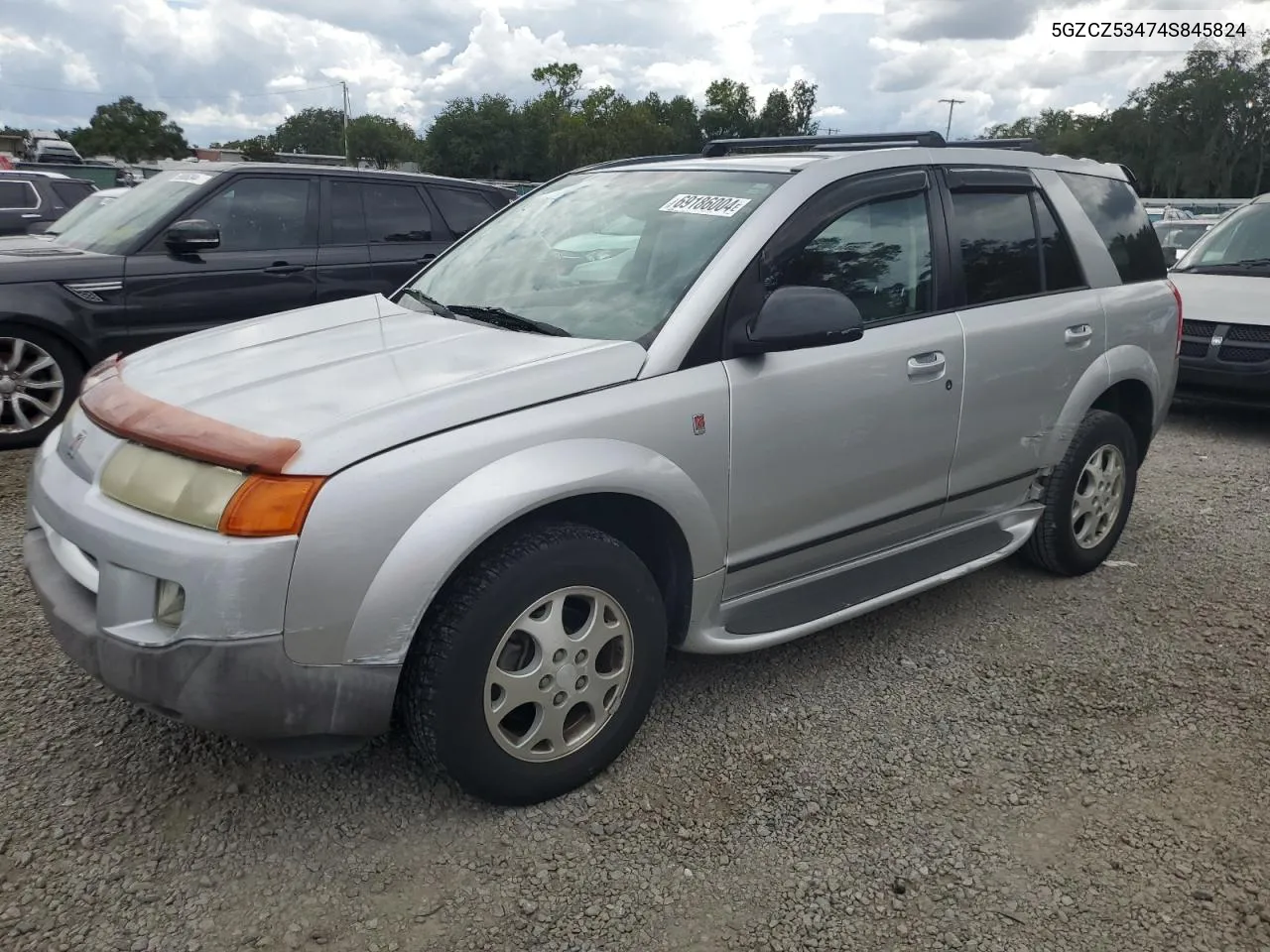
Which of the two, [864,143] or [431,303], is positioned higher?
[864,143]

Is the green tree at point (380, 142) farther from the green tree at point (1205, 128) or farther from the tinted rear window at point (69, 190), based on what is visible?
the tinted rear window at point (69, 190)

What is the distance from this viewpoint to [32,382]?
577 centimetres

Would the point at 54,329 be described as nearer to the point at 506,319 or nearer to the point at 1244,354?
the point at 506,319

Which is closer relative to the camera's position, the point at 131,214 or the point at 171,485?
the point at 171,485

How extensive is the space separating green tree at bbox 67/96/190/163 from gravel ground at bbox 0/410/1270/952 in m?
73.2

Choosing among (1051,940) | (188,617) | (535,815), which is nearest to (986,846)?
(1051,940)

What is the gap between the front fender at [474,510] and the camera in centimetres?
227

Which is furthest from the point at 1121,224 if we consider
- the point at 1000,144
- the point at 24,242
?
the point at 24,242

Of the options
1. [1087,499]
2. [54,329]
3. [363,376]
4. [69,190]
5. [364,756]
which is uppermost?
[69,190]

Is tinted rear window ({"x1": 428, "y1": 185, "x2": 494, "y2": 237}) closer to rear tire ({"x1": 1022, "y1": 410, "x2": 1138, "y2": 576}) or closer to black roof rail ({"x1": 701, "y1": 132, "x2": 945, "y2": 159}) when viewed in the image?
black roof rail ({"x1": 701, "y1": 132, "x2": 945, "y2": 159})

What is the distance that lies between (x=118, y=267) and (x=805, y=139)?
4.31 metres

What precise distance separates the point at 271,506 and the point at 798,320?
147 cm

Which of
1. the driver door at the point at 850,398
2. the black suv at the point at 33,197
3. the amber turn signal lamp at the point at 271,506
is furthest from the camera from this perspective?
the black suv at the point at 33,197

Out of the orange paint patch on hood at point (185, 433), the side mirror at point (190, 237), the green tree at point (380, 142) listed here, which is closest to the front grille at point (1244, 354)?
the side mirror at point (190, 237)
